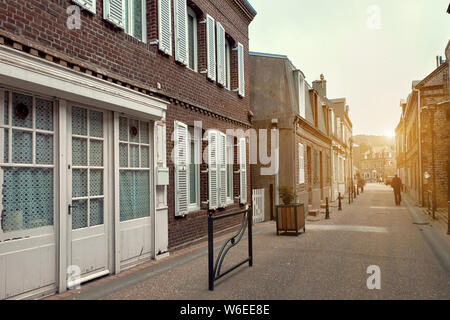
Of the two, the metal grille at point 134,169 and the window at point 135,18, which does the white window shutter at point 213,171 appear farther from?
the window at point 135,18

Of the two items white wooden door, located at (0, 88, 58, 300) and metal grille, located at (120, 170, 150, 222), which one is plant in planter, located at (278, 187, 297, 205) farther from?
white wooden door, located at (0, 88, 58, 300)

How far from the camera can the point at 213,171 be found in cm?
891

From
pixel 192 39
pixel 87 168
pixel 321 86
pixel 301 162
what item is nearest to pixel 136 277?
pixel 87 168

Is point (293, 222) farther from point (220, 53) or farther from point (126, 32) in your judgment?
point (126, 32)

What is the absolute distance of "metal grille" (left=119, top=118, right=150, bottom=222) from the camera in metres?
5.98

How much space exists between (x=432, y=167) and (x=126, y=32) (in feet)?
50.4

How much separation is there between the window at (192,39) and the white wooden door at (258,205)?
5.36 meters

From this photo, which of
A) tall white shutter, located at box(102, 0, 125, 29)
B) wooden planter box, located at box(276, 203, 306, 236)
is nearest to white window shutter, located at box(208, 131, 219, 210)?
wooden planter box, located at box(276, 203, 306, 236)

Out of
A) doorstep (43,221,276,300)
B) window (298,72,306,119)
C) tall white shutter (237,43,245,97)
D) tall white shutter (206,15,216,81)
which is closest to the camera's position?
doorstep (43,221,276,300)

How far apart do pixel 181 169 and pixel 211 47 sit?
3.42 m

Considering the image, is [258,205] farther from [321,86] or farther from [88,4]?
[321,86]

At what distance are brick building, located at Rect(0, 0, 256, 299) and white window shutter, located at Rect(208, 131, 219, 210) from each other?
0.05m

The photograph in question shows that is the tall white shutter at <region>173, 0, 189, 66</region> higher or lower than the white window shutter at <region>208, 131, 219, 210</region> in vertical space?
higher

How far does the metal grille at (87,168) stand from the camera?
5039mm
